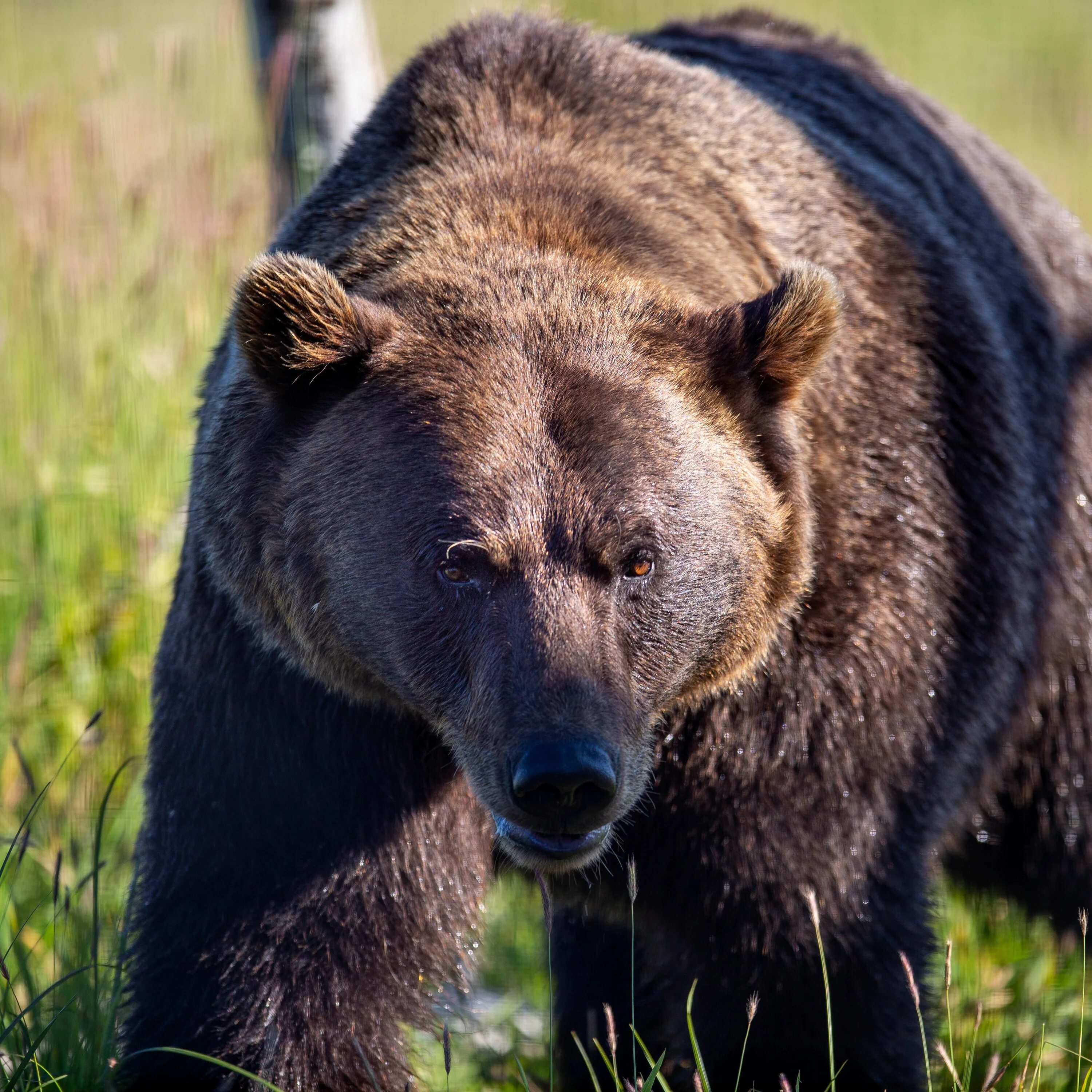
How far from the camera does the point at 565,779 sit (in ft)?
8.82

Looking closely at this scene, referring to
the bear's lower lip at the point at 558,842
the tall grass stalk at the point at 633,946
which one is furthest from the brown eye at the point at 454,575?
the tall grass stalk at the point at 633,946

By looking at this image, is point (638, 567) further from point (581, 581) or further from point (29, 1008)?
point (29, 1008)

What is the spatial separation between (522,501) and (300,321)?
62 centimetres

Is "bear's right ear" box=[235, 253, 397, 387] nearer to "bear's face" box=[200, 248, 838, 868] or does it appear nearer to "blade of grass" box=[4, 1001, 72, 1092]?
"bear's face" box=[200, 248, 838, 868]

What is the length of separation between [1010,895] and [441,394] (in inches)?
114

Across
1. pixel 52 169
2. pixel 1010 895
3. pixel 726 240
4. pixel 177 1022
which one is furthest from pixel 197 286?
pixel 1010 895

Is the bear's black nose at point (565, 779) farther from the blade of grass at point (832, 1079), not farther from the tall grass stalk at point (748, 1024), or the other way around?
the blade of grass at point (832, 1079)

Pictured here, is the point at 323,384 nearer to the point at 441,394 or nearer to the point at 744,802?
the point at 441,394

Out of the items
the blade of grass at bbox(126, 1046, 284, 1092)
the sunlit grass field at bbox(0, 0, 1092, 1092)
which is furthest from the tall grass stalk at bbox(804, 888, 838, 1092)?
the blade of grass at bbox(126, 1046, 284, 1092)

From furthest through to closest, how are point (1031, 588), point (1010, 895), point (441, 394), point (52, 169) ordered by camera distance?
point (52, 169) → point (1010, 895) → point (1031, 588) → point (441, 394)

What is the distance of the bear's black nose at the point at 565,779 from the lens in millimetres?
2686

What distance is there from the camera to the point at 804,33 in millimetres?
5055

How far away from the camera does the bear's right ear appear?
118 inches

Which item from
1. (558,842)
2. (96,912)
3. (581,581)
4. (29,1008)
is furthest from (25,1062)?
(581,581)
